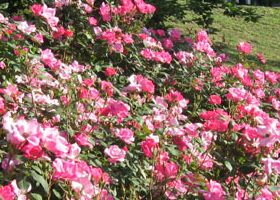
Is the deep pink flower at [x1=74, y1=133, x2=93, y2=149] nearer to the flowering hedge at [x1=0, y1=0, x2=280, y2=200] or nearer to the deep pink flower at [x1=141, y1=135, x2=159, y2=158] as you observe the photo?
the flowering hedge at [x1=0, y1=0, x2=280, y2=200]

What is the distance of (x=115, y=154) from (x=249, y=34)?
8188mm

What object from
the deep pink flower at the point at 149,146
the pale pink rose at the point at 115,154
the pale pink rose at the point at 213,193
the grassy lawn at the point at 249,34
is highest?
the deep pink flower at the point at 149,146

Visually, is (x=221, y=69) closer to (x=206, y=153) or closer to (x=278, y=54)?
(x=206, y=153)

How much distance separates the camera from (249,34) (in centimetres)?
1003

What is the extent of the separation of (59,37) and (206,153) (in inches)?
74.9

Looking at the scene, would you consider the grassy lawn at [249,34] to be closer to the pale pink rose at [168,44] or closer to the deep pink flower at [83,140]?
the pale pink rose at [168,44]

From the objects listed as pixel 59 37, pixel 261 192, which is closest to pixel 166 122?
pixel 261 192

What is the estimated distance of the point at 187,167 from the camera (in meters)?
2.48

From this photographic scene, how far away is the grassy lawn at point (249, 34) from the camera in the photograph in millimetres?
8078

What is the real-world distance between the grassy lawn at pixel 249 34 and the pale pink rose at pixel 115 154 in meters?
5.26

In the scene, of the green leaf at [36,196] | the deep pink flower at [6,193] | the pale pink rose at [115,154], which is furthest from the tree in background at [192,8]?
the deep pink flower at [6,193]

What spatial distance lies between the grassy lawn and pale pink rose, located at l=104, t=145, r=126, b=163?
5255 mm

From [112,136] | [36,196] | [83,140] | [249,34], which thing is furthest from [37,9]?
[249,34]

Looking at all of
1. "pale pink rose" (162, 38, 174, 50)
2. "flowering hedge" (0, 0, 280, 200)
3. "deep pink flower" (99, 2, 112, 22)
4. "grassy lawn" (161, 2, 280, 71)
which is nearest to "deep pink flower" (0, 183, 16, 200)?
"flowering hedge" (0, 0, 280, 200)
